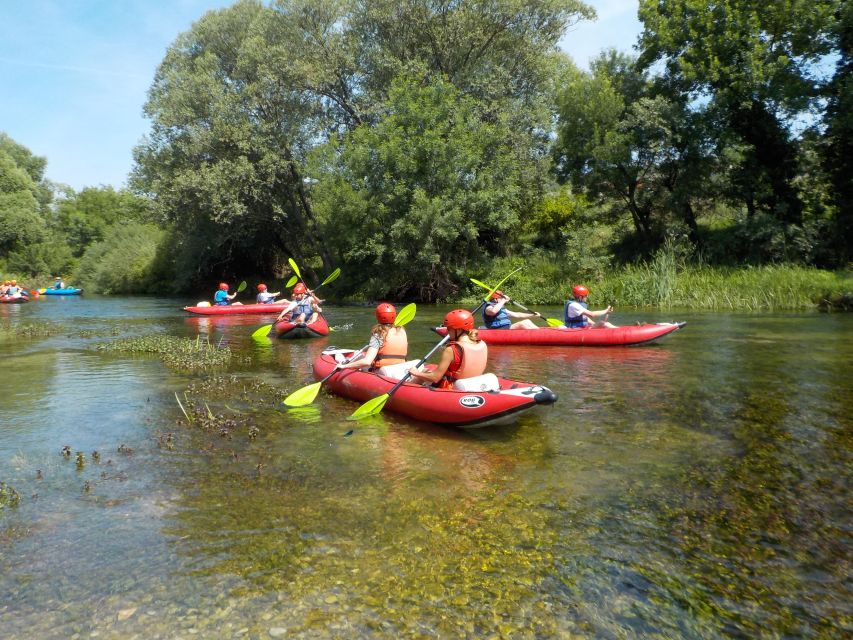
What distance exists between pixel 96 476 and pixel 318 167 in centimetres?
1983

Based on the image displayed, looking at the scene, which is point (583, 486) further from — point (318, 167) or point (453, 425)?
point (318, 167)

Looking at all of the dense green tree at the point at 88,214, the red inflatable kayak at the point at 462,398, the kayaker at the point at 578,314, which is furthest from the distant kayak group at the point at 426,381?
the dense green tree at the point at 88,214

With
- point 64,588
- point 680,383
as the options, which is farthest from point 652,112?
point 64,588

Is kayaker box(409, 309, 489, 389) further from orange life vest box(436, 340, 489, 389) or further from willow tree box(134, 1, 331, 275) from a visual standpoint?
willow tree box(134, 1, 331, 275)

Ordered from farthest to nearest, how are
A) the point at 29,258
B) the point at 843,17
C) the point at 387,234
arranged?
the point at 29,258, the point at 387,234, the point at 843,17

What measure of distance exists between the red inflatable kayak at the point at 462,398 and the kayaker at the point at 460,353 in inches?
5.1

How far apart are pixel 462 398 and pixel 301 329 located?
8226mm

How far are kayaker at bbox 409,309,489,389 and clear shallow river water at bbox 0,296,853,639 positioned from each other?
1.82 feet

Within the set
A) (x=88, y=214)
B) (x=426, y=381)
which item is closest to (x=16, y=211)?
(x=88, y=214)

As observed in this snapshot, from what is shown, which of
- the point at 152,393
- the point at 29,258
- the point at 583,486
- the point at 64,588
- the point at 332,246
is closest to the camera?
the point at 64,588

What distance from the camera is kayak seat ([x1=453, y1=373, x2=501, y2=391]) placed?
623 centimetres

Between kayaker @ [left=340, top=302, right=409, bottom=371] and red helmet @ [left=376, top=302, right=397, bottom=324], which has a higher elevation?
red helmet @ [left=376, top=302, right=397, bottom=324]

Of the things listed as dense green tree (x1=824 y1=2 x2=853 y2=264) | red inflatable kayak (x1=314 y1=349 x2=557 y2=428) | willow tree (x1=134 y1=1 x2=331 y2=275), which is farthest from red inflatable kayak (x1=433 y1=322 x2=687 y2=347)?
willow tree (x1=134 y1=1 x2=331 y2=275)

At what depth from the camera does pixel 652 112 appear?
70.1 ft
